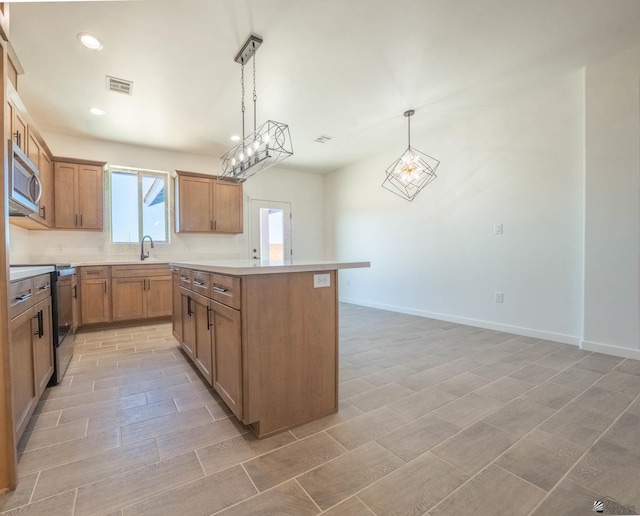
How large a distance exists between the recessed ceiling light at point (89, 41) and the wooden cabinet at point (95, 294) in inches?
105

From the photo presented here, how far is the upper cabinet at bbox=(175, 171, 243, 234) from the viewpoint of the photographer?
4.99 m

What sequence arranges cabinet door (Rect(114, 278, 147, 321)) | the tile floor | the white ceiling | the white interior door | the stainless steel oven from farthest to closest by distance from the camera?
the white interior door < cabinet door (Rect(114, 278, 147, 321)) < the stainless steel oven < the white ceiling < the tile floor

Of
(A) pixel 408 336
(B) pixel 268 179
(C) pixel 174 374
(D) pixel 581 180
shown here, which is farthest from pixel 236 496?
(B) pixel 268 179

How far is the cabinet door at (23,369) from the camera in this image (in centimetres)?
154

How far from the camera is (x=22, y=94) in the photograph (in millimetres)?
3287

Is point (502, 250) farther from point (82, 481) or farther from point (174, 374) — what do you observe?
point (82, 481)

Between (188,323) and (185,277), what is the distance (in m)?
0.42

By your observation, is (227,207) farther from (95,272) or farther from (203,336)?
(203,336)

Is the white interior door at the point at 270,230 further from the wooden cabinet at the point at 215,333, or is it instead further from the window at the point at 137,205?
the wooden cabinet at the point at 215,333

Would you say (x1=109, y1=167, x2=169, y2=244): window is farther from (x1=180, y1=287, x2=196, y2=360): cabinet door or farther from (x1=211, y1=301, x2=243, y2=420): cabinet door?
(x1=211, y1=301, x2=243, y2=420): cabinet door

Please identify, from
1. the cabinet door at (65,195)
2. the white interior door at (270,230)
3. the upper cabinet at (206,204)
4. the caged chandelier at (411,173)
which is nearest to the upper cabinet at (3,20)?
the cabinet door at (65,195)

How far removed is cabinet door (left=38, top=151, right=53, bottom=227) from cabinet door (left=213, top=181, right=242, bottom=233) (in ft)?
6.93

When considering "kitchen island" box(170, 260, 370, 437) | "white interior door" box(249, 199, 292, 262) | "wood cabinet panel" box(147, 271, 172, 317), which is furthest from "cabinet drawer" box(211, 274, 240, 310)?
"white interior door" box(249, 199, 292, 262)

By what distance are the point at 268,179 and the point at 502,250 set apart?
435 centimetres
